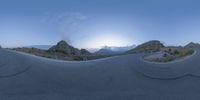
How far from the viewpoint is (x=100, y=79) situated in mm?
9117

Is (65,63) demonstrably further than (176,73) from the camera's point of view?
Yes

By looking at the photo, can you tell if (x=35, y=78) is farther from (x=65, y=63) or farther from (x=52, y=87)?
(x=65, y=63)

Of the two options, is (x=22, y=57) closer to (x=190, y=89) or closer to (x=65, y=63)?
(x=65, y=63)

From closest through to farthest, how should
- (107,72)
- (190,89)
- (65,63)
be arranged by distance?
(190,89) < (107,72) < (65,63)

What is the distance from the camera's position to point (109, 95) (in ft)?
28.9

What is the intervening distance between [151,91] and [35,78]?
2511 millimetres

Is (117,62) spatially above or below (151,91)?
above

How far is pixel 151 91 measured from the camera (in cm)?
880

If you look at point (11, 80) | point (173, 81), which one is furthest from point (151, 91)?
point (11, 80)

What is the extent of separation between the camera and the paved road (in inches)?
346

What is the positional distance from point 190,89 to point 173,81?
444mm

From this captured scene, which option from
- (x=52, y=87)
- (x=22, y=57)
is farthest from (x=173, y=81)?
(x=22, y=57)

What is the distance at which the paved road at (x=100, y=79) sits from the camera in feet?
28.9

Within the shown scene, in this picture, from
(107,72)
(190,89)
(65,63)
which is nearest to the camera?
(190,89)
